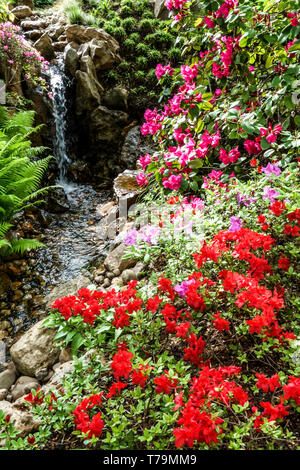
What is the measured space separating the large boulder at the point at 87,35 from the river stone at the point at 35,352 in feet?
19.7

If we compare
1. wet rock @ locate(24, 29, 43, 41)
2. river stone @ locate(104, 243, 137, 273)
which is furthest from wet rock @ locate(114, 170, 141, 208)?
wet rock @ locate(24, 29, 43, 41)

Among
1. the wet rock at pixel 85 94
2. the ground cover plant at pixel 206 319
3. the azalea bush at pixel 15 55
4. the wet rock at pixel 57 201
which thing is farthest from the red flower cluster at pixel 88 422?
the wet rock at pixel 85 94

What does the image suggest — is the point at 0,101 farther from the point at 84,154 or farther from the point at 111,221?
the point at 111,221

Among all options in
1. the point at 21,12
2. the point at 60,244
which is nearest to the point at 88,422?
the point at 60,244

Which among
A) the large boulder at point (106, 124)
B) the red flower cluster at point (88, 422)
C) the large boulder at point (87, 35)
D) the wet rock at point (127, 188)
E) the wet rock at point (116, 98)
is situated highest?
the large boulder at point (87, 35)

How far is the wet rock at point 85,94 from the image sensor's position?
5.30 metres

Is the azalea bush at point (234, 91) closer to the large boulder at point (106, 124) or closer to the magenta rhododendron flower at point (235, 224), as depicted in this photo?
the magenta rhododendron flower at point (235, 224)

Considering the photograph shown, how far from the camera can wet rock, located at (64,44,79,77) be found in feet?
17.9

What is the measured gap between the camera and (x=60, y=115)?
5383 mm

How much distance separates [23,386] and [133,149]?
460cm

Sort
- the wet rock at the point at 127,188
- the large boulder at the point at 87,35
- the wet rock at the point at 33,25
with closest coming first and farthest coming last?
the wet rock at the point at 127,188 → the large boulder at the point at 87,35 → the wet rock at the point at 33,25

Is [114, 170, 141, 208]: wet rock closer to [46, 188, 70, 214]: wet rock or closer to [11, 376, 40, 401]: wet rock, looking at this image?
[46, 188, 70, 214]: wet rock
